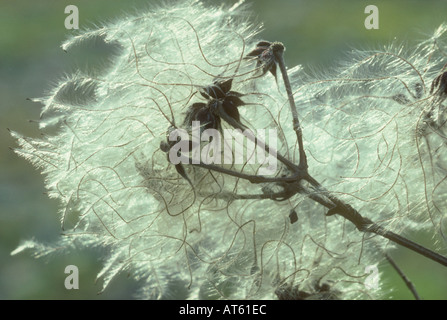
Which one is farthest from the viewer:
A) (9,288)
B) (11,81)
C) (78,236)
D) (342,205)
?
(11,81)

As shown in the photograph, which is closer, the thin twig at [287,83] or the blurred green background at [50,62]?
the thin twig at [287,83]

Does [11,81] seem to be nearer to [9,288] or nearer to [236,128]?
[9,288]

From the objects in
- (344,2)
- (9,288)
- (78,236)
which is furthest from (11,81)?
(78,236)

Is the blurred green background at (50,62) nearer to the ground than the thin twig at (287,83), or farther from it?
farther from it

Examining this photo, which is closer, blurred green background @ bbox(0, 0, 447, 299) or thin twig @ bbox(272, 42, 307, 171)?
thin twig @ bbox(272, 42, 307, 171)

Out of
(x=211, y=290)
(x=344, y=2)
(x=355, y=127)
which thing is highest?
(x=344, y=2)

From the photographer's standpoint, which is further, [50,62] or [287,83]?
[50,62]

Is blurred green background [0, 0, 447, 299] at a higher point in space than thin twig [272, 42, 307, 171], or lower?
higher

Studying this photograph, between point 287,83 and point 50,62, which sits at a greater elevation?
point 50,62
